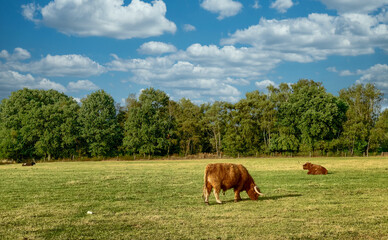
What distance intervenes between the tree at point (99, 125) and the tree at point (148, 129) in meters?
3.65

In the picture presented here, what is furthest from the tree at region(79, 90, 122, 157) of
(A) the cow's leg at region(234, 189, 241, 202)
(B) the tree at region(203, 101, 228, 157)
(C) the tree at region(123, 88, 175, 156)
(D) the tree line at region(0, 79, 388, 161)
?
(A) the cow's leg at region(234, 189, 241, 202)

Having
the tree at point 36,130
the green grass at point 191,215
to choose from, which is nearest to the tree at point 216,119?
the tree at point 36,130

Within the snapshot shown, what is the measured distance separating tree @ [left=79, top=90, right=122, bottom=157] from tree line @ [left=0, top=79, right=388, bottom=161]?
25 cm

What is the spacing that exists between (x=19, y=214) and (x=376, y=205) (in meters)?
16.4

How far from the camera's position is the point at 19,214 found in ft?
51.4

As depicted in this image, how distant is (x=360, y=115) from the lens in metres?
92.0

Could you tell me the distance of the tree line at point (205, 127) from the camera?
87.7 meters

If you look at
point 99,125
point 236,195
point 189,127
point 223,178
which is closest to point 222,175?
point 223,178

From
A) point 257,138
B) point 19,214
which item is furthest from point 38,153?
point 19,214

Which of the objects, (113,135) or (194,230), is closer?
(194,230)

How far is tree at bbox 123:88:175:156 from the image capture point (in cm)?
9150

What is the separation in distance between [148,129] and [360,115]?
181 feet

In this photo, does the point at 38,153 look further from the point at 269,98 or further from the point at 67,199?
the point at 67,199

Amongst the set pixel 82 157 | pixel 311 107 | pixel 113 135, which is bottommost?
pixel 82 157
